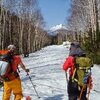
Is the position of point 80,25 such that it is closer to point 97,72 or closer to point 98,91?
point 97,72

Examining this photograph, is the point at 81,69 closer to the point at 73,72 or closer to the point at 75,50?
the point at 73,72

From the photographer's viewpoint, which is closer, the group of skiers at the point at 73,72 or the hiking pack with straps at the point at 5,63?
the group of skiers at the point at 73,72

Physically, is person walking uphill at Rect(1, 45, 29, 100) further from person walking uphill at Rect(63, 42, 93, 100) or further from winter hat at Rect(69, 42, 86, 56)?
winter hat at Rect(69, 42, 86, 56)

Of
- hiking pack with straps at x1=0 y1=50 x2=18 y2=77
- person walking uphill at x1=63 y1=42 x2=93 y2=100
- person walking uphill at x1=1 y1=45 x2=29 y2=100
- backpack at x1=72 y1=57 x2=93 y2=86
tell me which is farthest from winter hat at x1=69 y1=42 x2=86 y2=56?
hiking pack with straps at x1=0 y1=50 x2=18 y2=77

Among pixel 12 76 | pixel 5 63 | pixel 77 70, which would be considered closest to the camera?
pixel 77 70

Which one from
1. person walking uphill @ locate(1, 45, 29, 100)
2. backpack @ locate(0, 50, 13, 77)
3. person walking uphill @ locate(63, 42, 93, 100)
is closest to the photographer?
person walking uphill @ locate(63, 42, 93, 100)

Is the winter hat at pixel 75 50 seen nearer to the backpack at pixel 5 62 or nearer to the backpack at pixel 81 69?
the backpack at pixel 81 69

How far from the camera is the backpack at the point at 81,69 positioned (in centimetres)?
843

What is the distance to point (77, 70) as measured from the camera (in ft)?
27.8

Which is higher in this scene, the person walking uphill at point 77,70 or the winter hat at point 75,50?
the winter hat at point 75,50

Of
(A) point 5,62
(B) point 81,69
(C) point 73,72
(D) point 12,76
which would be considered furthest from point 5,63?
(B) point 81,69

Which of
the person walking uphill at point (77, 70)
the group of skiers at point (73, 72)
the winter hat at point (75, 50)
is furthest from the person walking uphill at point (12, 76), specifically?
the winter hat at point (75, 50)

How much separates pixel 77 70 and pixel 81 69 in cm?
10

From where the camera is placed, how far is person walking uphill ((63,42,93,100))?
8.43 metres
